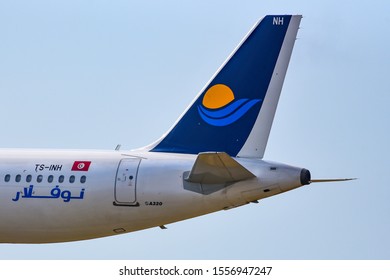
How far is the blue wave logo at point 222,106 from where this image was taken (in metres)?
48.3

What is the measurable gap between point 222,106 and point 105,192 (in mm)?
4982

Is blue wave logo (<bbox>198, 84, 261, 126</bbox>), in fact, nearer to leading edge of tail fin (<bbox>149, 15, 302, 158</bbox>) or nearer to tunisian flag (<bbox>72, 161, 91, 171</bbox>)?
leading edge of tail fin (<bbox>149, 15, 302, 158</bbox>)

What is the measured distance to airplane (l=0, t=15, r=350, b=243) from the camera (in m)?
Answer: 46.9

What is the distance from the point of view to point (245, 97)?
48.4 m

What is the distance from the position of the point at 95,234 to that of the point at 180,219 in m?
3.24

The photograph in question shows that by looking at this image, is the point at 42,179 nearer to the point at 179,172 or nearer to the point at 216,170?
the point at 179,172

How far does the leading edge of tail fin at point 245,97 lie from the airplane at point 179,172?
34mm

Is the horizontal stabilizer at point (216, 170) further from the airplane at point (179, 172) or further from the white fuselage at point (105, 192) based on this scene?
the white fuselage at point (105, 192)

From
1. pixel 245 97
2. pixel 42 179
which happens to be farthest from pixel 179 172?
pixel 42 179

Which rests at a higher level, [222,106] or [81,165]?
[222,106]

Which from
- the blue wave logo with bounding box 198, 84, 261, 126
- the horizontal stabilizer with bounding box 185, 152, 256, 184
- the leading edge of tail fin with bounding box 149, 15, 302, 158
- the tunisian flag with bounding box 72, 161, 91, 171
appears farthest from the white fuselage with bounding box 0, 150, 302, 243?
the blue wave logo with bounding box 198, 84, 261, 126

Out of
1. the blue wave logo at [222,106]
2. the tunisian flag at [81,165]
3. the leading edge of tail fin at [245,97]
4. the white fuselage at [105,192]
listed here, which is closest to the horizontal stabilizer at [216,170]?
the white fuselage at [105,192]

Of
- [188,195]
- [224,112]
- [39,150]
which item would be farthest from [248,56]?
[39,150]

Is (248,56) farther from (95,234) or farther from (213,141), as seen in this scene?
(95,234)
